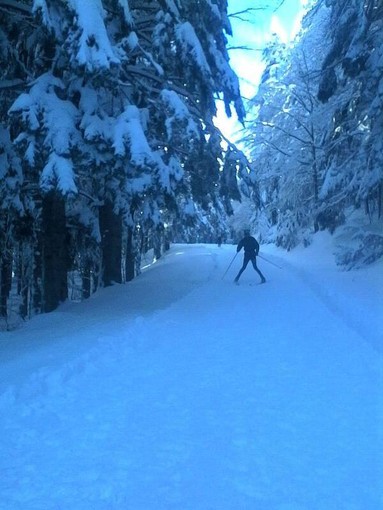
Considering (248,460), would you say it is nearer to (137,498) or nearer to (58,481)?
(137,498)

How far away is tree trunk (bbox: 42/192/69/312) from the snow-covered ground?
1.93 m

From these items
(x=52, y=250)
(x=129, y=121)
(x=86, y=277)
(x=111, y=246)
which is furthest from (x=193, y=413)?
(x=86, y=277)

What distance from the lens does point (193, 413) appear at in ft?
15.0

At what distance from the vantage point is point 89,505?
10.1ft

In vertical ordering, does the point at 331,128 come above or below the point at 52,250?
above

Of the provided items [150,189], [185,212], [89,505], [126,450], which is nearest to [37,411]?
[126,450]

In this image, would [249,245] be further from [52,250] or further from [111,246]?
[52,250]

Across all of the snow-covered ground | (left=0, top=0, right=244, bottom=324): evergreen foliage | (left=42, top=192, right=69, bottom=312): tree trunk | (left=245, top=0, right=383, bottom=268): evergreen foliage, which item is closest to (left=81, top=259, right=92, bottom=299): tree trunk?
(left=0, top=0, right=244, bottom=324): evergreen foliage

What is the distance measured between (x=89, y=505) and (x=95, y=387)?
7.36 ft

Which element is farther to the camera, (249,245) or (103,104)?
(249,245)

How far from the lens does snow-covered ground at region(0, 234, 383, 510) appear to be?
128 inches

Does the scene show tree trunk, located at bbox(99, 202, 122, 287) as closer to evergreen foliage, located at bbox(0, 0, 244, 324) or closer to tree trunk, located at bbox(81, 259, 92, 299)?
evergreen foliage, located at bbox(0, 0, 244, 324)

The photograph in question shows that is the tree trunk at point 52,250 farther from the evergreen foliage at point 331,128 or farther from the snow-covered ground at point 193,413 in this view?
the evergreen foliage at point 331,128

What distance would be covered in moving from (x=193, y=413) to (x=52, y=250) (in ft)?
24.2
